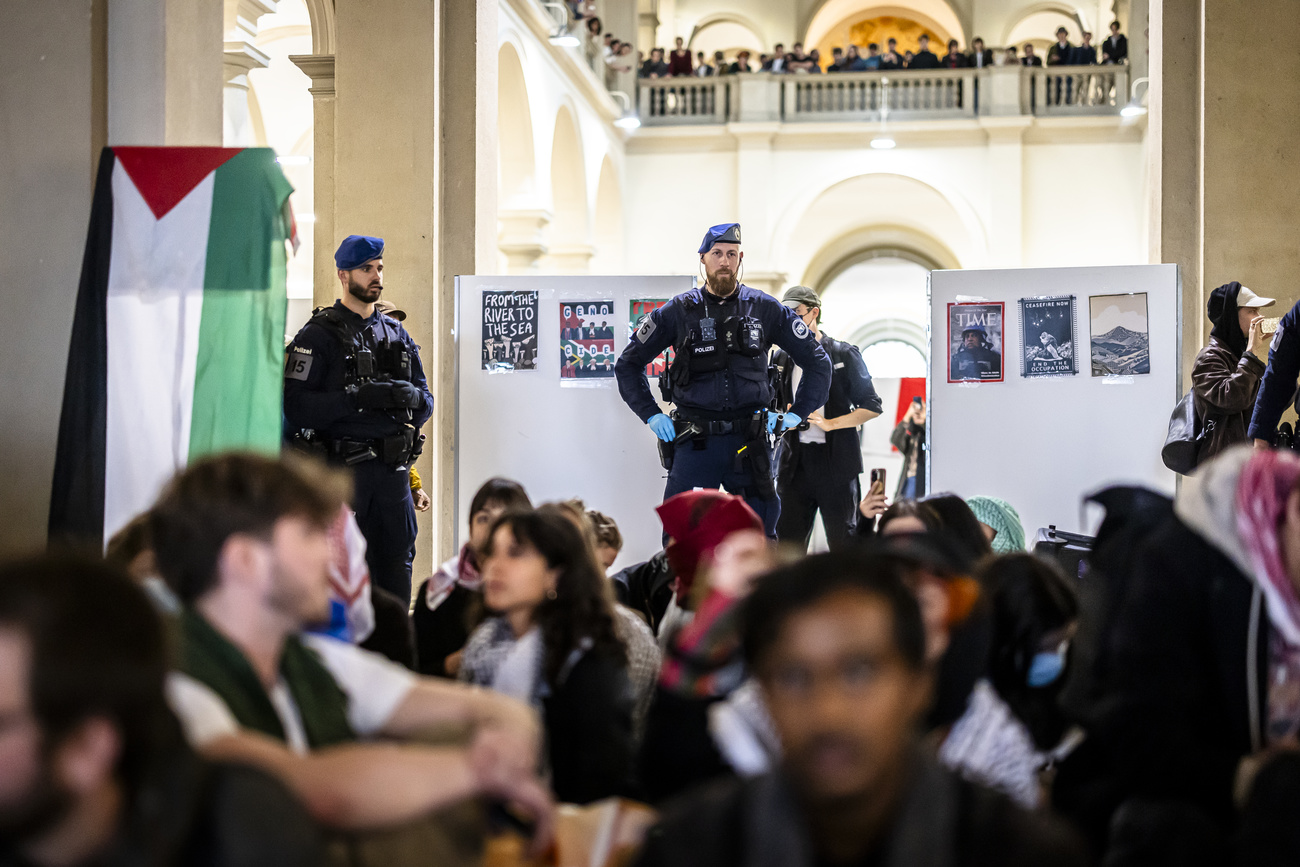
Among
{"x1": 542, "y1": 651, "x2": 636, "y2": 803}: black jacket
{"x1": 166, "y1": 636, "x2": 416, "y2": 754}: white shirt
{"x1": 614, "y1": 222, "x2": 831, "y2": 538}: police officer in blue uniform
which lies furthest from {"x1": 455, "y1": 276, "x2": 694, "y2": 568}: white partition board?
{"x1": 166, "y1": 636, "x2": 416, "y2": 754}: white shirt

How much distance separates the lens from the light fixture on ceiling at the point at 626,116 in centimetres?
2002

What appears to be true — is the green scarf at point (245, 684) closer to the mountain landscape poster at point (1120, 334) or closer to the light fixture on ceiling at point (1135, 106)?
the mountain landscape poster at point (1120, 334)

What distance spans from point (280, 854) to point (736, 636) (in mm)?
786

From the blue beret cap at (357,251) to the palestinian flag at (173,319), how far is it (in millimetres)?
1443

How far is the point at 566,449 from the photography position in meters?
7.46

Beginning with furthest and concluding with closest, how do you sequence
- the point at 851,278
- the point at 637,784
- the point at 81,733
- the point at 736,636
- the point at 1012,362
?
the point at 851,278
the point at 1012,362
the point at 637,784
the point at 736,636
the point at 81,733

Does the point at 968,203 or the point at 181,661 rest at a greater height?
the point at 968,203

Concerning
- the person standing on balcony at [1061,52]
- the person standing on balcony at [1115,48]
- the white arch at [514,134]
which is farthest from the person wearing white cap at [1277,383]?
the person standing on balcony at [1061,52]

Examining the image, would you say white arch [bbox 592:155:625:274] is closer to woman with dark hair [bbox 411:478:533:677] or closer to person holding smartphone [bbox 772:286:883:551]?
person holding smartphone [bbox 772:286:883:551]

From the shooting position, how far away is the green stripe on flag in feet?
12.8

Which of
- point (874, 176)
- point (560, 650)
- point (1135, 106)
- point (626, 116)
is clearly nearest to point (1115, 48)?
point (1135, 106)

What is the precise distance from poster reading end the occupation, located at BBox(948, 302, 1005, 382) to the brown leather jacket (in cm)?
143

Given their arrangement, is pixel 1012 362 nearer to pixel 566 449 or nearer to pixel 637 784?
pixel 566 449

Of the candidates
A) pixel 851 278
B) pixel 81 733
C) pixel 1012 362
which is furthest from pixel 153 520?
pixel 851 278
